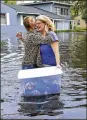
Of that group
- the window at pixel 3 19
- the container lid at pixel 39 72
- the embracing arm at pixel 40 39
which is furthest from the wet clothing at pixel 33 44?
the window at pixel 3 19

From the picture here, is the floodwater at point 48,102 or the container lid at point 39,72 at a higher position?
the container lid at point 39,72

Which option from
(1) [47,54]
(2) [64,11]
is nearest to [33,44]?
(1) [47,54]

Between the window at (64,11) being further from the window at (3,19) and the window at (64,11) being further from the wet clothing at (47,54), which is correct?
the wet clothing at (47,54)

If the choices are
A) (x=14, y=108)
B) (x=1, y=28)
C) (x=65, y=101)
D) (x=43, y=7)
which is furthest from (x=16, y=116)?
(x=43, y=7)

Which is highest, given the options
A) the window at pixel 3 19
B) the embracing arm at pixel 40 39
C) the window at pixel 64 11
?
the window at pixel 64 11

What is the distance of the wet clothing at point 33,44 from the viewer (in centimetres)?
668

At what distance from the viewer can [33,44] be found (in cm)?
682

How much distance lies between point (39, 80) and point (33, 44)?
0.86 meters

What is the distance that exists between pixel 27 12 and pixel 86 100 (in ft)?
130

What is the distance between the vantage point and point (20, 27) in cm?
4284

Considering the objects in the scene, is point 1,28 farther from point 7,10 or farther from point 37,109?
point 37,109

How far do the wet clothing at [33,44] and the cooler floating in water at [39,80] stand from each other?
1.77 feet

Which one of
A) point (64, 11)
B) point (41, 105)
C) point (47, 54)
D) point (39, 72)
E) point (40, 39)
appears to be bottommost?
point (41, 105)

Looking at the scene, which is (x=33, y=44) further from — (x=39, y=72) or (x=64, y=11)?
(x=64, y=11)
